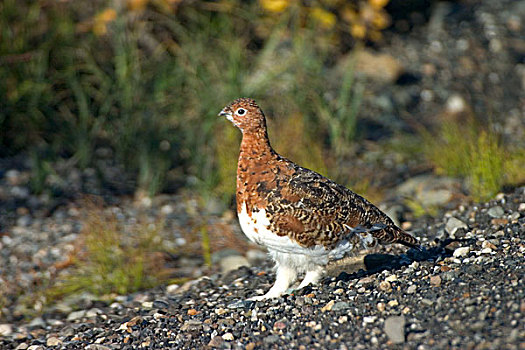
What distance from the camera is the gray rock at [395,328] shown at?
133 inches

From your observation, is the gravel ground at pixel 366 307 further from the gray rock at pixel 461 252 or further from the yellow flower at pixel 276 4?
the yellow flower at pixel 276 4

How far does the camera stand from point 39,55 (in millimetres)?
6777

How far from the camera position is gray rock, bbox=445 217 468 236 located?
16.7ft

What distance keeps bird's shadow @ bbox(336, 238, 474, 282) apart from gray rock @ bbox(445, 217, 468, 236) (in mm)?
195

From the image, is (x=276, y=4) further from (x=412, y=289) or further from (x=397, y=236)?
(x=412, y=289)

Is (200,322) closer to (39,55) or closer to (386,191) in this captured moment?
(386,191)

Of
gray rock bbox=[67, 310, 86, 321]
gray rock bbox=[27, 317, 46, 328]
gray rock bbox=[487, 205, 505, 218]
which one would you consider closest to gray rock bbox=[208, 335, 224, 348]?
gray rock bbox=[67, 310, 86, 321]

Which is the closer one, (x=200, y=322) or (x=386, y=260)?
(x=200, y=322)

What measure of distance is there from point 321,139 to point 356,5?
2.57 meters

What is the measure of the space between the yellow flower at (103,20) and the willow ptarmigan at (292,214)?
9.50 feet

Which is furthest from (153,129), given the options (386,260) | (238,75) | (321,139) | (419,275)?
(419,275)

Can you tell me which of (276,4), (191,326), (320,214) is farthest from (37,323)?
(276,4)

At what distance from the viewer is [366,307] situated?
12.6 ft

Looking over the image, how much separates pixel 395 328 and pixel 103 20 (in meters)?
4.64
